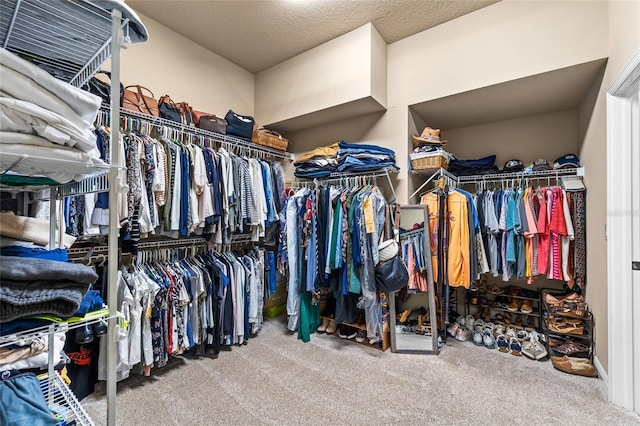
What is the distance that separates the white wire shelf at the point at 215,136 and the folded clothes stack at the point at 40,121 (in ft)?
4.76

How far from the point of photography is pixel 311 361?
227cm

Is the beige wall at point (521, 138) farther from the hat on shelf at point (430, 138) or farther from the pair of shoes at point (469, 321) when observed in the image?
the pair of shoes at point (469, 321)

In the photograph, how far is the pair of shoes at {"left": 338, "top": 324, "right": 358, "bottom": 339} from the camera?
2.66 meters

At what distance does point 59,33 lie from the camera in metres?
0.83

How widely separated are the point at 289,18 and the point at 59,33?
6.87 feet

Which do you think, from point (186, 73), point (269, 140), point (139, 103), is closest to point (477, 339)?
point (269, 140)

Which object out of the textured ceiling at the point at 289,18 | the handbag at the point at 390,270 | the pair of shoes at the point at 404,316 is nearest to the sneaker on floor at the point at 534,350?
the pair of shoes at the point at 404,316

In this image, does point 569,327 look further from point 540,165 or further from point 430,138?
point 430,138

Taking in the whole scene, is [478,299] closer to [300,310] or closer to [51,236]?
[300,310]

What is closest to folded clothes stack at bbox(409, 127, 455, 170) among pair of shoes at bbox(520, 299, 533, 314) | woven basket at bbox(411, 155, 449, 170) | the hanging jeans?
woven basket at bbox(411, 155, 449, 170)

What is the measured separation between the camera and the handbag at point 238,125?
274 centimetres

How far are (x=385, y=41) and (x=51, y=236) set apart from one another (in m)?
2.96

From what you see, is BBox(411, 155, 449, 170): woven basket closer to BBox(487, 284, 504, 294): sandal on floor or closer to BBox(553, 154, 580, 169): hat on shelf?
BBox(553, 154, 580, 169): hat on shelf

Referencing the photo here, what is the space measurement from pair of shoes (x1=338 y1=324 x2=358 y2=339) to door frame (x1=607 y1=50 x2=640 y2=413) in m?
1.72
